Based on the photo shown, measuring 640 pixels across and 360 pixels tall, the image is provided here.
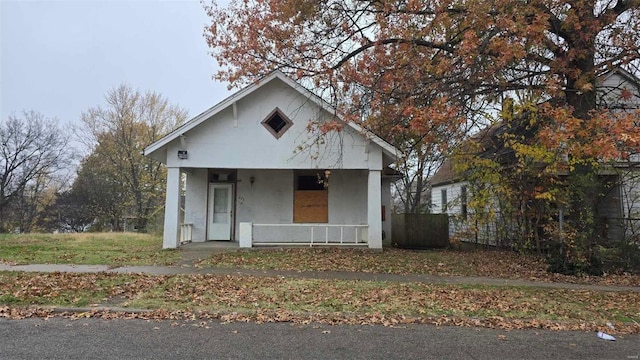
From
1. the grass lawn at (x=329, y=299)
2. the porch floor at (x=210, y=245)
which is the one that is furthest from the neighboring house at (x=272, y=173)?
the grass lawn at (x=329, y=299)

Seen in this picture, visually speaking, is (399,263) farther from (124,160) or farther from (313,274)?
(124,160)

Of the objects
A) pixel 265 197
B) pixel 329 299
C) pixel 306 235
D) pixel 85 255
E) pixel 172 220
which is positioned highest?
pixel 265 197

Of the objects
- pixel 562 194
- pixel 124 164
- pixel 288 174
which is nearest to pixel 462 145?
pixel 562 194

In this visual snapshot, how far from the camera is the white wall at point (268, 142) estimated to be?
48.1 ft

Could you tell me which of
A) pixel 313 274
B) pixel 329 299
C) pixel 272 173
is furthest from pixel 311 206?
pixel 329 299

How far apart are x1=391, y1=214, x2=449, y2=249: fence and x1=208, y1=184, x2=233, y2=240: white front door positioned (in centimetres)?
750

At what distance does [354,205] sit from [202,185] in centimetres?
595

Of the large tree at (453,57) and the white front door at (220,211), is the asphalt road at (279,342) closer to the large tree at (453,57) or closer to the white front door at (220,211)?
the large tree at (453,57)

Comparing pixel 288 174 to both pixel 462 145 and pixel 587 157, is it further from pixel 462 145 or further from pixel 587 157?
pixel 587 157

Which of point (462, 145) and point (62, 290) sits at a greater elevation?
point (462, 145)

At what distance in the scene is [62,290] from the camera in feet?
25.3

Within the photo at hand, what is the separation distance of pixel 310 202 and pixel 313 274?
6.46 meters

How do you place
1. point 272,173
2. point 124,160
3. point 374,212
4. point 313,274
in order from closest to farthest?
point 313,274
point 374,212
point 272,173
point 124,160

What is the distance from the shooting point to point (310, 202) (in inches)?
653
